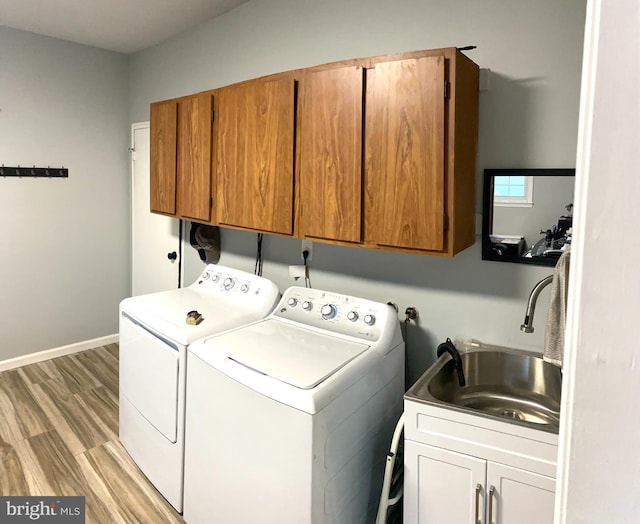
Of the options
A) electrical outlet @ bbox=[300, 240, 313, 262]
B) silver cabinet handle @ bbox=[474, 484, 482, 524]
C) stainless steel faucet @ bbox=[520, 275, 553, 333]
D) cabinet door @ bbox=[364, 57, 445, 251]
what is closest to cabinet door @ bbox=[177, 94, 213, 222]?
electrical outlet @ bbox=[300, 240, 313, 262]

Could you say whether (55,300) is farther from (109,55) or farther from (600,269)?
(600,269)

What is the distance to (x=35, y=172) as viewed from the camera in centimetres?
361

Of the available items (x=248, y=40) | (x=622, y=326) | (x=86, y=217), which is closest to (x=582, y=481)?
(x=622, y=326)

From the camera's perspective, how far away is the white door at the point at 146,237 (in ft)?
12.3

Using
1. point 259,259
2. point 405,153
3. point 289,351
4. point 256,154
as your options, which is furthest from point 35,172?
point 405,153

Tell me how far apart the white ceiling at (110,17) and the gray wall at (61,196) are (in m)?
0.24

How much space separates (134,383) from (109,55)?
3.07 meters

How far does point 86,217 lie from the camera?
156 inches

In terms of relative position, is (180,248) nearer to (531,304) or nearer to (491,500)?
(531,304)

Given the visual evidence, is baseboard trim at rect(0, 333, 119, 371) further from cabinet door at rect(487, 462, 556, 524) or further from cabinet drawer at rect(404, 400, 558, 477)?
cabinet door at rect(487, 462, 556, 524)

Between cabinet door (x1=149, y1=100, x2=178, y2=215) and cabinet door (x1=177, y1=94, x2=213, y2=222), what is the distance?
2.6 inches

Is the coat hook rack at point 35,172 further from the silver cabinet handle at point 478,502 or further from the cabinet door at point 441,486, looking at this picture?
the silver cabinet handle at point 478,502

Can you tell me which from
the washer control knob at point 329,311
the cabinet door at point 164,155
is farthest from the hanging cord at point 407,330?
the cabinet door at point 164,155

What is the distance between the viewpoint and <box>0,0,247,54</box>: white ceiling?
291 centimetres
